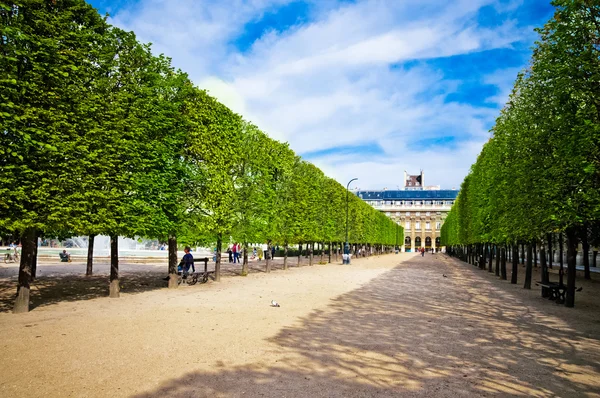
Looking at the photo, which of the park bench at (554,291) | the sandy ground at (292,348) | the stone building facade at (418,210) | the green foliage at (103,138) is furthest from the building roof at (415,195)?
the sandy ground at (292,348)

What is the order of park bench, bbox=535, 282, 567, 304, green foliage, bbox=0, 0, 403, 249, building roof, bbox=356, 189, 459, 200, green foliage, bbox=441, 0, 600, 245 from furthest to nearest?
building roof, bbox=356, 189, 459, 200 < park bench, bbox=535, 282, 567, 304 < green foliage, bbox=441, 0, 600, 245 < green foliage, bbox=0, 0, 403, 249

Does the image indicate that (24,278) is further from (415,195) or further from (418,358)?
(415,195)

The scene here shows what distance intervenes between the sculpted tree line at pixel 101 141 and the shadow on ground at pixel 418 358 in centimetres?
814

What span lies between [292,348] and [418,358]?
8.83 feet

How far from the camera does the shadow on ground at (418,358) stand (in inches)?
273

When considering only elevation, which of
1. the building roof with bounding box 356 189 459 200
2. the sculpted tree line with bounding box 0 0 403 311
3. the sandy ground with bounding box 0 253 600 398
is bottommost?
the sandy ground with bounding box 0 253 600 398

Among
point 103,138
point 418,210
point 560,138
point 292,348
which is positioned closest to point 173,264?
point 103,138

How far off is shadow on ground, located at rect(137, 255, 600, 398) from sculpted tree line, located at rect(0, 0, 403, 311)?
8136mm

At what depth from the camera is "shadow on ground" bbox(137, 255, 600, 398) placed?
695cm

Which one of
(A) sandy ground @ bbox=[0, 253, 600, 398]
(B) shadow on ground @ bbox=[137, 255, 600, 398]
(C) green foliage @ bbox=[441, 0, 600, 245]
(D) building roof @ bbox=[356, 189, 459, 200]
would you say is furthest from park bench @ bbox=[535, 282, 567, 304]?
(D) building roof @ bbox=[356, 189, 459, 200]

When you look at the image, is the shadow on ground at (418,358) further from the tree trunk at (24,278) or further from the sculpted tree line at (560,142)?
the tree trunk at (24,278)

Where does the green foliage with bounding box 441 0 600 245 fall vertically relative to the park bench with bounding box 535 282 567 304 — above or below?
above

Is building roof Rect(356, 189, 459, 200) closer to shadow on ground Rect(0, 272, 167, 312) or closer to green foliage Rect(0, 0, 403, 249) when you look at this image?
green foliage Rect(0, 0, 403, 249)

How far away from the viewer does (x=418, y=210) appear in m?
146
